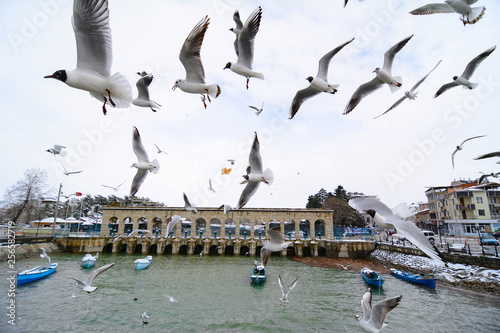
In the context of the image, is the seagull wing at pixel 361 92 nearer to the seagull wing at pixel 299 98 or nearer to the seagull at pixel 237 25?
the seagull wing at pixel 299 98

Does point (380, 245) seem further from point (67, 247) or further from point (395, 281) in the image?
point (67, 247)

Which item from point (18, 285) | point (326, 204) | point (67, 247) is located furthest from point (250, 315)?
point (326, 204)

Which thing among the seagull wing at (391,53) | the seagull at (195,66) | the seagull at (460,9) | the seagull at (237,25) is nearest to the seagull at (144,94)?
the seagull at (195,66)

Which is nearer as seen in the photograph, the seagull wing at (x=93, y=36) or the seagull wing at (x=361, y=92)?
the seagull wing at (x=93, y=36)

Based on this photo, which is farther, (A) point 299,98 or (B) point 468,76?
(A) point 299,98

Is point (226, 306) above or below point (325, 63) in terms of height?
below

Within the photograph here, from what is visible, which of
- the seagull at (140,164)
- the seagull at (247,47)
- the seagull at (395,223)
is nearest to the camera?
the seagull at (395,223)

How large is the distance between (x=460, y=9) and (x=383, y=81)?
5.05 ft

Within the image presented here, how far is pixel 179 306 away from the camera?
11609 mm

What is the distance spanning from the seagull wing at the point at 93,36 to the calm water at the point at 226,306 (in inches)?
378

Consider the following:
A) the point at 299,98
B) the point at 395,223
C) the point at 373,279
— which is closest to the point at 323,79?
the point at 299,98

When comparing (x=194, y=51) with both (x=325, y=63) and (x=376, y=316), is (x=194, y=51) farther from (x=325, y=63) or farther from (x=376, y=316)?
(x=376, y=316)

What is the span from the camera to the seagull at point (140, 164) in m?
5.27

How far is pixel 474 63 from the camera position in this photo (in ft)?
16.8
